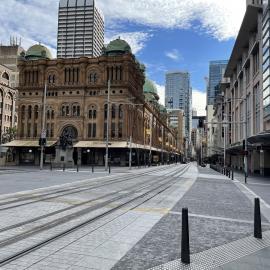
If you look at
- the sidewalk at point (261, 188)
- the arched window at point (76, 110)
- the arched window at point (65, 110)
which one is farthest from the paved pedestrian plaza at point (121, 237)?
the arched window at point (65, 110)

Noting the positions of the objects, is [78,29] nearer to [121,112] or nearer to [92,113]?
[92,113]

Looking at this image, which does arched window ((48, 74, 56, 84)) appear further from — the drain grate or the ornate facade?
the drain grate

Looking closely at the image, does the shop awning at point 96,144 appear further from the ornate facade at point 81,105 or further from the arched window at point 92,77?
the arched window at point 92,77

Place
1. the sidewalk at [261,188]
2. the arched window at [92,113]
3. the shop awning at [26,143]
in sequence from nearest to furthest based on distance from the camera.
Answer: the sidewalk at [261,188] < the shop awning at [26,143] < the arched window at [92,113]

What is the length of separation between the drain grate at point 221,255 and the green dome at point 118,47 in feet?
254

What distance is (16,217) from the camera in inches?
434

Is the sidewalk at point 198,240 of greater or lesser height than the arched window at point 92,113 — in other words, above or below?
below

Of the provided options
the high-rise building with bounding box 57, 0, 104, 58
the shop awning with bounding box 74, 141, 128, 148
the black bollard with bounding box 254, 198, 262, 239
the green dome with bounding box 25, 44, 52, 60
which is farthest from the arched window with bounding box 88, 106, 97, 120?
the high-rise building with bounding box 57, 0, 104, 58

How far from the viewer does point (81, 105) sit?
80625 millimetres

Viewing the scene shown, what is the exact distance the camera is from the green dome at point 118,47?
83.3 metres

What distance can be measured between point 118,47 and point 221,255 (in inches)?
3136

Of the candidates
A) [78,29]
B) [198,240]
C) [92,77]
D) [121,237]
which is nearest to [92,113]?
[92,77]

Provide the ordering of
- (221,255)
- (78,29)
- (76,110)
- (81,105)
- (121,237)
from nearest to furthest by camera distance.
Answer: (221,255) < (121,237) < (81,105) < (76,110) < (78,29)

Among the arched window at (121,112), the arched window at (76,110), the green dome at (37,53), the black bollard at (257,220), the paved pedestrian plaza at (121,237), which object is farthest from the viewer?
the green dome at (37,53)
